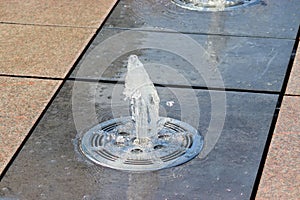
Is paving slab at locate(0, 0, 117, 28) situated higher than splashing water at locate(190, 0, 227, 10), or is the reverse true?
splashing water at locate(190, 0, 227, 10)

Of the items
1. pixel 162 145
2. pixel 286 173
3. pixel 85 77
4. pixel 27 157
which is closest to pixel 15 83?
pixel 85 77

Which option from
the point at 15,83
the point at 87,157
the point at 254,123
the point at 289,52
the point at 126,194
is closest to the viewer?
the point at 126,194

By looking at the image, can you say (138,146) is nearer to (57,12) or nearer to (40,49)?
(40,49)

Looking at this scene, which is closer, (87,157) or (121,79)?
(87,157)

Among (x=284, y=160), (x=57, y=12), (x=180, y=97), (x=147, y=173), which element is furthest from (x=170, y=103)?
(x=57, y=12)

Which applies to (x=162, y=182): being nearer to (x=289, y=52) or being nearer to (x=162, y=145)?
(x=162, y=145)

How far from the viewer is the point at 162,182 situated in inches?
179

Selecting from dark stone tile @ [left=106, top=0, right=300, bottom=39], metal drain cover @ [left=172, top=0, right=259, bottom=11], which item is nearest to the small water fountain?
dark stone tile @ [left=106, top=0, right=300, bottom=39]

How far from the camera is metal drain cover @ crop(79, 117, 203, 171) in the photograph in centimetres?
475

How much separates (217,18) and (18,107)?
2.40m

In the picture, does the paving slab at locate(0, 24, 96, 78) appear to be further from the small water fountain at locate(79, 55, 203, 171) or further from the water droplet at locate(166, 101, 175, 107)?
the small water fountain at locate(79, 55, 203, 171)

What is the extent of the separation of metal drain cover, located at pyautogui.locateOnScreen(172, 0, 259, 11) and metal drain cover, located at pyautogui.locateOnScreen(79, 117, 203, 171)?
7.63 feet

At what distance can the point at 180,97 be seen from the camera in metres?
5.59

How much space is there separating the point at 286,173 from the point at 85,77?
6.63 ft
